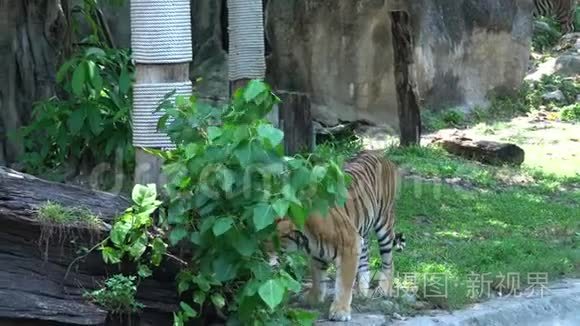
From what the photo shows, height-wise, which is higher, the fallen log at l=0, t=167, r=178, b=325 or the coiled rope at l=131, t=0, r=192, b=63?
the coiled rope at l=131, t=0, r=192, b=63

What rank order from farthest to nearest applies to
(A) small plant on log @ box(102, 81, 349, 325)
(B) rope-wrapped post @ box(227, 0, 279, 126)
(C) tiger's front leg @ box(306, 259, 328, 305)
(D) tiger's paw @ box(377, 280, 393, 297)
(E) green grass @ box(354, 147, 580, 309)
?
(B) rope-wrapped post @ box(227, 0, 279, 126) → (E) green grass @ box(354, 147, 580, 309) → (D) tiger's paw @ box(377, 280, 393, 297) → (C) tiger's front leg @ box(306, 259, 328, 305) → (A) small plant on log @ box(102, 81, 349, 325)

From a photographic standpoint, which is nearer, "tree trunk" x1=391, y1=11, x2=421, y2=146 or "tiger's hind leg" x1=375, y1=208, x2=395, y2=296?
"tiger's hind leg" x1=375, y1=208, x2=395, y2=296

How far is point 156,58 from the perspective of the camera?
5414mm

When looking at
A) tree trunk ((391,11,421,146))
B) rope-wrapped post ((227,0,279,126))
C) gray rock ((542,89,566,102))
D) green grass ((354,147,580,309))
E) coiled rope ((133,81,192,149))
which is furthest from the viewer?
gray rock ((542,89,566,102))

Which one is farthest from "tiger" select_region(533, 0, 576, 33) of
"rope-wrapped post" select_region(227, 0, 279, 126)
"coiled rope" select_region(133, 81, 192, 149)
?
"coiled rope" select_region(133, 81, 192, 149)

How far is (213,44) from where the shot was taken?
1212cm

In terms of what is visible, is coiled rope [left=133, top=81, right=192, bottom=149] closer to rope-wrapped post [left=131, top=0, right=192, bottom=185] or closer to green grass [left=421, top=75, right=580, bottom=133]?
rope-wrapped post [left=131, top=0, right=192, bottom=185]

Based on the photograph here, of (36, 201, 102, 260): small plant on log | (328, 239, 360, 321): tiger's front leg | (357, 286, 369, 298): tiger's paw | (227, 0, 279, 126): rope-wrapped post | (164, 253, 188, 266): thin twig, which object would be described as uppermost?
(227, 0, 279, 126): rope-wrapped post

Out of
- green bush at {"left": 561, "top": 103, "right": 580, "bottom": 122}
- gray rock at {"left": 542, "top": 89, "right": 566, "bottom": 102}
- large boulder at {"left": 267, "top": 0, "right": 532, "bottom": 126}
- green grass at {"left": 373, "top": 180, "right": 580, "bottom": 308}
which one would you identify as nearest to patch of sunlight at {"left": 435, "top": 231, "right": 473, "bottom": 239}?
green grass at {"left": 373, "top": 180, "right": 580, "bottom": 308}

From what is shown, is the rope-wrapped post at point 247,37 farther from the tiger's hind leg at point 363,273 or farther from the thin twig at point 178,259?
the thin twig at point 178,259

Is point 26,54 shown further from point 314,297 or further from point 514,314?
point 514,314

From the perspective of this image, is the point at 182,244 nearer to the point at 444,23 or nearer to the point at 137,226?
the point at 137,226

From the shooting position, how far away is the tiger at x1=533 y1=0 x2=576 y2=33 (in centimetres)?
1938

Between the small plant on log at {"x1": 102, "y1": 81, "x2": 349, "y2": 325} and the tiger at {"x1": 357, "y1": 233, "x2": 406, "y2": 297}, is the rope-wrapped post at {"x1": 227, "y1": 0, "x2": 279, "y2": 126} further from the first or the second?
the small plant on log at {"x1": 102, "y1": 81, "x2": 349, "y2": 325}
